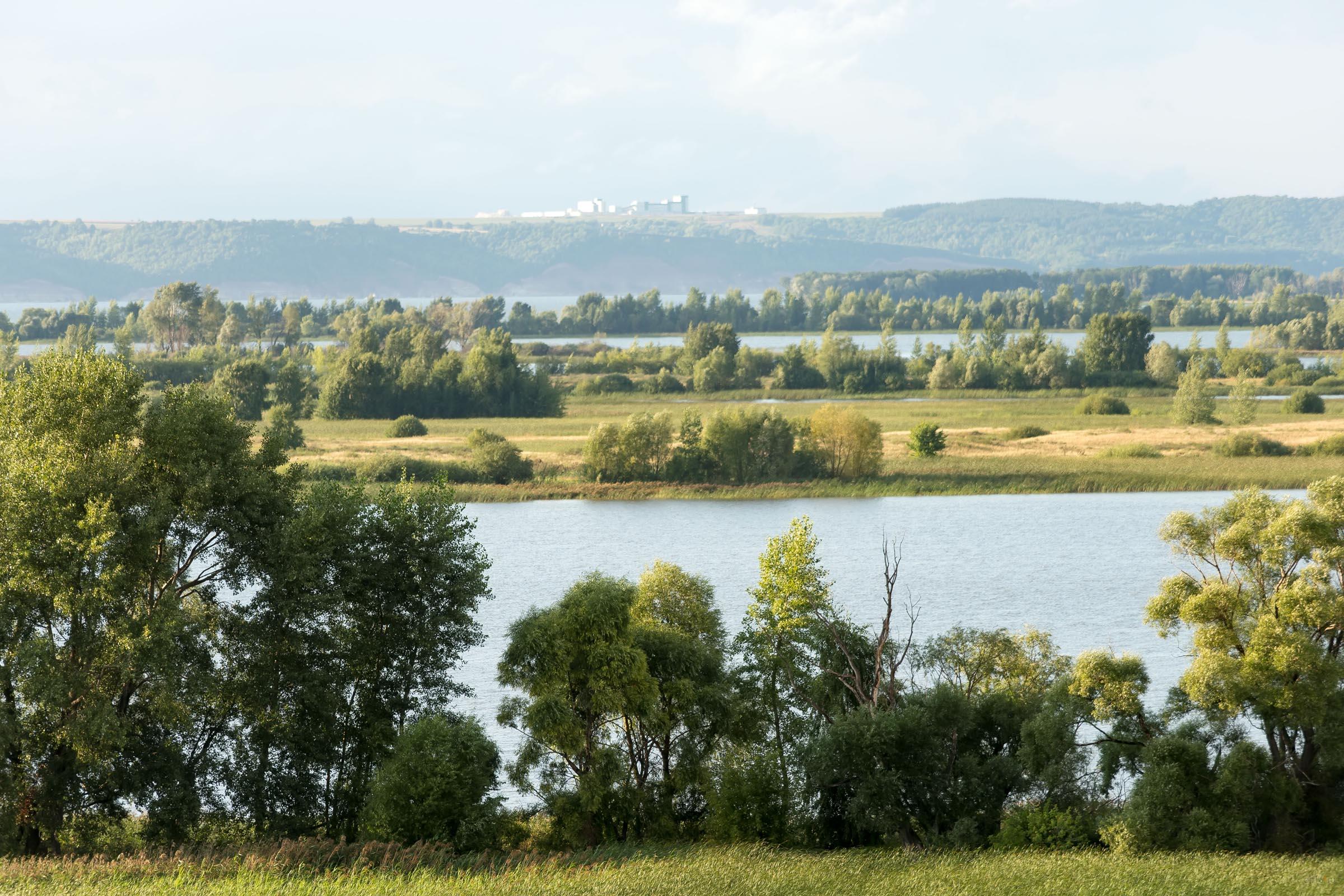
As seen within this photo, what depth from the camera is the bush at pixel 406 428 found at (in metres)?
103

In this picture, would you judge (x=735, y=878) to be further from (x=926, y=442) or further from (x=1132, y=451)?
(x=1132, y=451)

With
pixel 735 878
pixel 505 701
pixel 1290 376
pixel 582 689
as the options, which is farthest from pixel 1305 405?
pixel 735 878

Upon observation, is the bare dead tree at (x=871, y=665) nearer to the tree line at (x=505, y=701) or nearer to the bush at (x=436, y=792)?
the tree line at (x=505, y=701)

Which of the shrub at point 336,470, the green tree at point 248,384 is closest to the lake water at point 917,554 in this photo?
the shrub at point 336,470

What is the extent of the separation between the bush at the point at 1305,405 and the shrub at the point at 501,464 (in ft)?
218

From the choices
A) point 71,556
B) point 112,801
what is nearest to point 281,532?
point 71,556

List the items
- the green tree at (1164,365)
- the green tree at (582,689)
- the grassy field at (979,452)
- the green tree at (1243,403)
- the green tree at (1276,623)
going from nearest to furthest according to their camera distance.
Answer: the green tree at (1276,623), the green tree at (582,689), the grassy field at (979,452), the green tree at (1243,403), the green tree at (1164,365)

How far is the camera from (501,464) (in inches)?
3351

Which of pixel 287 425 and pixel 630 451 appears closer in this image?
pixel 630 451

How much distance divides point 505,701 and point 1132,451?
68277 millimetres

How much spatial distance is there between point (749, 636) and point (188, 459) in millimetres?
14519

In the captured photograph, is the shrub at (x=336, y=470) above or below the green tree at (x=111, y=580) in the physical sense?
below

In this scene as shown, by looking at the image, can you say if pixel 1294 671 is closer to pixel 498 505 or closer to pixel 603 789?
pixel 603 789

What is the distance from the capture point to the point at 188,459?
96.8 ft
